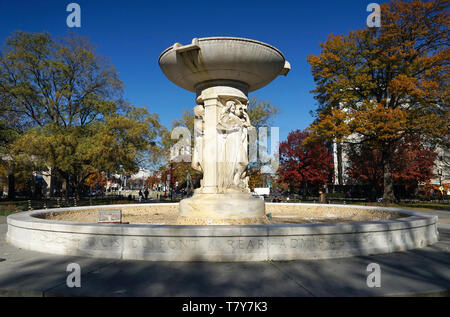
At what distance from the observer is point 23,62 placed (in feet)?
80.8

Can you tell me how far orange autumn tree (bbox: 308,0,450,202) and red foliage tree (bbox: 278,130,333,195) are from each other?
12493mm

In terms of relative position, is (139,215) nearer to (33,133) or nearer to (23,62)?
(33,133)

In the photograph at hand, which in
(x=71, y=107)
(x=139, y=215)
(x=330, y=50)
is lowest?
(x=139, y=215)

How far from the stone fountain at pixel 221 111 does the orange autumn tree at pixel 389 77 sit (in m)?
16.6

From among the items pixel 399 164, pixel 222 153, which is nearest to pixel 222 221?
pixel 222 153

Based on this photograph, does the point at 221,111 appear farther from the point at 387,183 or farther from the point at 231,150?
the point at 387,183

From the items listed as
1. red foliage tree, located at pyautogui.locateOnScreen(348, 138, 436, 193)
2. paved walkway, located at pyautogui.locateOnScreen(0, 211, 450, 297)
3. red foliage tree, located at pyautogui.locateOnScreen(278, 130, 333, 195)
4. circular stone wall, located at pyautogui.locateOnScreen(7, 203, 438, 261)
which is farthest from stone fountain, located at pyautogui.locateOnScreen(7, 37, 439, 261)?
red foliage tree, located at pyautogui.locateOnScreen(278, 130, 333, 195)

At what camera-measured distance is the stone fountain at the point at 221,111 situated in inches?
324

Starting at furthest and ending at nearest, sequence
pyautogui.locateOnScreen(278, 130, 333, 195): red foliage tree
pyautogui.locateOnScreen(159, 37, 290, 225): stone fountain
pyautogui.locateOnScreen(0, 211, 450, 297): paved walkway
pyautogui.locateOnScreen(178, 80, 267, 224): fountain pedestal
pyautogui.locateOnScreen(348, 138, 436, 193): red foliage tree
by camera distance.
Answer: pyautogui.locateOnScreen(278, 130, 333, 195): red foliage tree, pyautogui.locateOnScreen(348, 138, 436, 193): red foliage tree, pyautogui.locateOnScreen(178, 80, 267, 224): fountain pedestal, pyautogui.locateOnScreen(159, 37, 290, 225): stone fountain, pyautogui.locateOnScreen(0, 211, 450, 297): paved walkway

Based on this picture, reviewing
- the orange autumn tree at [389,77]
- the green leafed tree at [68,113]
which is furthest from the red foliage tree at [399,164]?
the green leafed tree at [68,113]

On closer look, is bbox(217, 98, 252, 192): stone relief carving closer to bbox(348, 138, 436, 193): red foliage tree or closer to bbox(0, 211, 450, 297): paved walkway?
bbox(0, 211, 450, 297): paved walkway

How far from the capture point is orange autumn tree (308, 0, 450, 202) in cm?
2258

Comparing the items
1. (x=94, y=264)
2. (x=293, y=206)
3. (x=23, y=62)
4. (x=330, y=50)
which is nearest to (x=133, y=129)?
(x=23, y=62)
